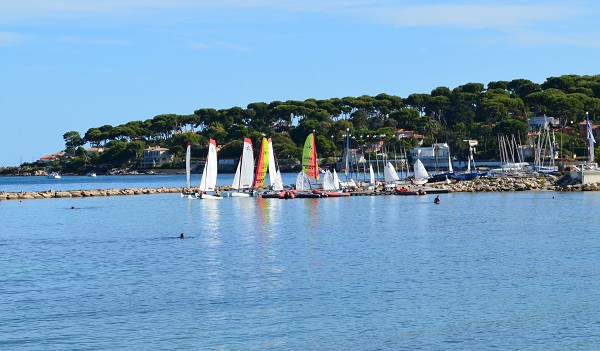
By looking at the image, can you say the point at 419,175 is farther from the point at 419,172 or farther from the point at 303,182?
the point at 303,182

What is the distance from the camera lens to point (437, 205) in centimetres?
7531

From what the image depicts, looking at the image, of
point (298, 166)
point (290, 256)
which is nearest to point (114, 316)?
point (290, 256)

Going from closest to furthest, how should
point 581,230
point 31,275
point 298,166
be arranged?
point 31,275, point 581,230, point 298,166

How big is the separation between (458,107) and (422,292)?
531 ft

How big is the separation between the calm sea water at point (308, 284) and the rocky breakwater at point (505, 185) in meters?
27.6

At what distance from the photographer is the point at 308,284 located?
33.8 m

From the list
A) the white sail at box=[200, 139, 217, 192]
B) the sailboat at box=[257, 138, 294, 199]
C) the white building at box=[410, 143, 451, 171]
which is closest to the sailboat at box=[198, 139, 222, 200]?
the white sail at box=[200, 139, 217, 192]

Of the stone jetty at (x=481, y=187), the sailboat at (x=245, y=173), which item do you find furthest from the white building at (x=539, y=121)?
the sailboat at (x=245, y=173)

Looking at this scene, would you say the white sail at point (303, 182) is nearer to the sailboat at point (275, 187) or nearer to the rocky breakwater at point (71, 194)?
the sailboat at point (275, 187)

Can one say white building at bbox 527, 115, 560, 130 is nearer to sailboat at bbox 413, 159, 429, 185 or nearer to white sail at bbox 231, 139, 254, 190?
sailboat at bbox 413, 159, 429, 185

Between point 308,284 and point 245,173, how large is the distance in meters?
56.5

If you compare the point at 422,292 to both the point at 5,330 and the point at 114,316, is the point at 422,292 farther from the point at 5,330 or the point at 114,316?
the point at 5,330

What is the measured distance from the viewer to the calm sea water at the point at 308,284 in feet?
84.4

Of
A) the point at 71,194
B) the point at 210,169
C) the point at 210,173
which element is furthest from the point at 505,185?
the point at 71,194
